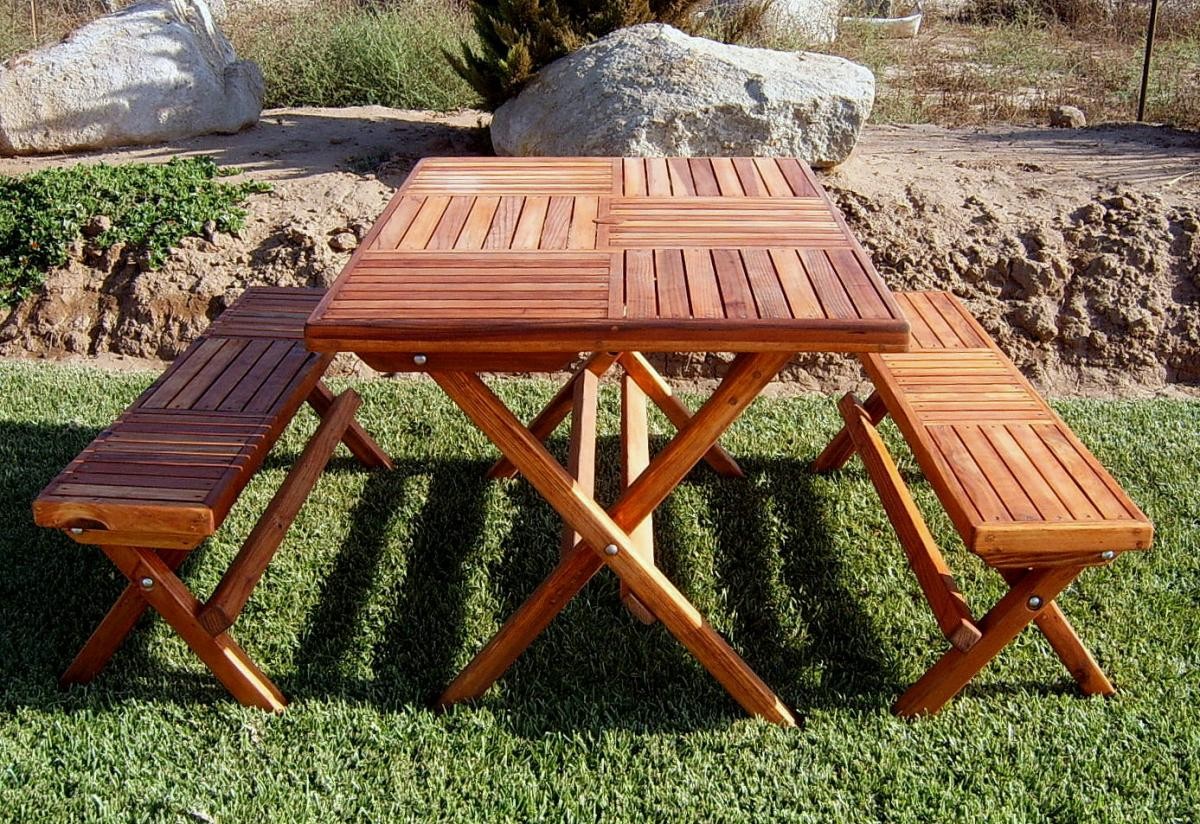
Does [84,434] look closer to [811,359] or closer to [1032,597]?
[811,359]

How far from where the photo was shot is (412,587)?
10.2 ft

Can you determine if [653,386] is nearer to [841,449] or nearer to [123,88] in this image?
[841,449]

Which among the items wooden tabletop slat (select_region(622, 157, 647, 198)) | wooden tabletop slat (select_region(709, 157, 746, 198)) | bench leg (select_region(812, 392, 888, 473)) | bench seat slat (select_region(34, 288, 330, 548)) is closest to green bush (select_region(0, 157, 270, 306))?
bench seat slat (select_region(34, 288, 330, 548))

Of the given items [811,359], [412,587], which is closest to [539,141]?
[811,359]

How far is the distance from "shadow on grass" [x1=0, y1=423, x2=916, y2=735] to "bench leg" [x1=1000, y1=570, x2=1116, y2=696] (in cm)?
42

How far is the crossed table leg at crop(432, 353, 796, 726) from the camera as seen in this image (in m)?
2.38

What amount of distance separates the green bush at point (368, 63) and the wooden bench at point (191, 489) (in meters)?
4.46

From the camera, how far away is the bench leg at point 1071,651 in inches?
102

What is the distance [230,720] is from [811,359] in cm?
298

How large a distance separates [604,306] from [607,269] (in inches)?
9.8

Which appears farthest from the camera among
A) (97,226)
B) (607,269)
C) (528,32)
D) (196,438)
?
(528,32)

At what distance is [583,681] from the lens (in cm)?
273

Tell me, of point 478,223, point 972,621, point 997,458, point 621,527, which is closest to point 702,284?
point 621,527

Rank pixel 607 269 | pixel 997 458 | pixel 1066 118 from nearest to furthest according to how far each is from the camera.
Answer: pixel 607 269 < pixel 997 458 < pixel 1066 118
